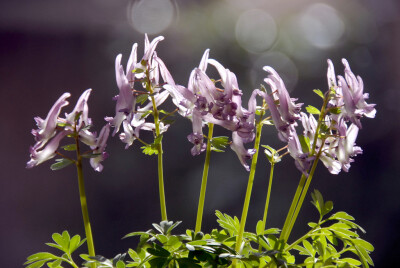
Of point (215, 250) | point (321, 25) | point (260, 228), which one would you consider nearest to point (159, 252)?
point (215, 250)

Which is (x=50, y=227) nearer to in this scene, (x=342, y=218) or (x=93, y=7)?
(x=93, y=7)

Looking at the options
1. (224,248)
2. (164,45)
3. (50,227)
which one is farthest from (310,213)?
(224,248)

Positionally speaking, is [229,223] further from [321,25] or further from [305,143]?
[321,25]

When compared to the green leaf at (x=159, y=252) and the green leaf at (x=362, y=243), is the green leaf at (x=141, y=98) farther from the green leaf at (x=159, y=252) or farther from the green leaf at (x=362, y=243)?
the green leaf at (x=362, y=243)
